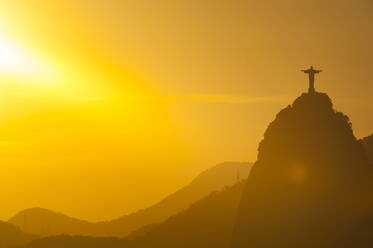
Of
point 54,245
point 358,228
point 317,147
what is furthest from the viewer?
point 54,245

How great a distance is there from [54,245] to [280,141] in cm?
8487

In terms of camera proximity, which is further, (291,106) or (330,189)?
(291,106)

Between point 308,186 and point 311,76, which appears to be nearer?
point 311,76

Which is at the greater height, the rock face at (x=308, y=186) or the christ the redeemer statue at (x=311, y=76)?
the christ the redeemer statue at (x=311, y=76)

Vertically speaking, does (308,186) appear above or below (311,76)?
below

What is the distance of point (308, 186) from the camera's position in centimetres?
11912

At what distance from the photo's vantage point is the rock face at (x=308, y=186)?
379 ft

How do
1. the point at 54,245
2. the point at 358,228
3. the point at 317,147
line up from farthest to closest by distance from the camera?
the point at 54,245
the point at 317,147
the point at 358,228

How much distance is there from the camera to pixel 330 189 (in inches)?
4665

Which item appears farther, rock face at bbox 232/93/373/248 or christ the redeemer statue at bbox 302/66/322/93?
rock face at bbox 232/93/373/248

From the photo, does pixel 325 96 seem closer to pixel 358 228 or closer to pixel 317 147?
pixel 317 147

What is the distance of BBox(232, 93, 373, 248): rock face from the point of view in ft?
379

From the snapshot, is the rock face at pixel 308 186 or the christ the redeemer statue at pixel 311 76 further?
the rock face at pixel 308 186

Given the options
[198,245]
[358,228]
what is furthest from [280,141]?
[198,245]
